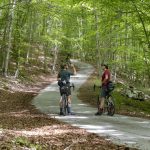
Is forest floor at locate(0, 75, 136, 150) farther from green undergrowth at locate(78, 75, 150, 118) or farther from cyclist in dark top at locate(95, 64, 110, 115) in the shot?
green undergrowth at locate(78, 75, 150, 118)

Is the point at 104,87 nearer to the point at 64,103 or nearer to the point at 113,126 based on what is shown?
the point at 64,103

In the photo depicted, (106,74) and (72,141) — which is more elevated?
(106,74)

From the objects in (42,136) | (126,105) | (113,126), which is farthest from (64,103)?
(126,105)

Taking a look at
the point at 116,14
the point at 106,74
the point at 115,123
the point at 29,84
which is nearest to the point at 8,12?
the point at 29,84

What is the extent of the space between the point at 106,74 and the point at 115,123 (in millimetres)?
2789

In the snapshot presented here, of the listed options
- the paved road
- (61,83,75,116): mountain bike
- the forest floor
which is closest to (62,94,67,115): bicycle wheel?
(61,83,75,116): mountain bike

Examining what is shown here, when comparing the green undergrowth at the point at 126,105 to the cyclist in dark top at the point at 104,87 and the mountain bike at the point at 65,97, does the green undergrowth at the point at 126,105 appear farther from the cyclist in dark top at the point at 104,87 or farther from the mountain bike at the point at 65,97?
the mountain bike at the point at 65,97

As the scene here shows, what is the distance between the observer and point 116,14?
1978 cm

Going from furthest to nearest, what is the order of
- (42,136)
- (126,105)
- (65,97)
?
1. (126,105)
2. (65,97)
3. (42,136)

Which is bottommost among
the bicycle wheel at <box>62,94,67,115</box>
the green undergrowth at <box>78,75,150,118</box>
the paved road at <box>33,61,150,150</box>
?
the green undergrowth at <box>78,75,150,118</box>

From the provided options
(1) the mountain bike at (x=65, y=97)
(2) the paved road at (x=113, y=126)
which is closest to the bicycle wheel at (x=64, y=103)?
(1) the mountain bike at (x=65, y=97)

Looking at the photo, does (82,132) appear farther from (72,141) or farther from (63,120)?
(63,120)

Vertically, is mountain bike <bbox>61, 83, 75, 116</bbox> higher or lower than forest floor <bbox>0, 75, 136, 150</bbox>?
higher

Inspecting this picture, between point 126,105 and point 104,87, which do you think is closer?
point 104,87
